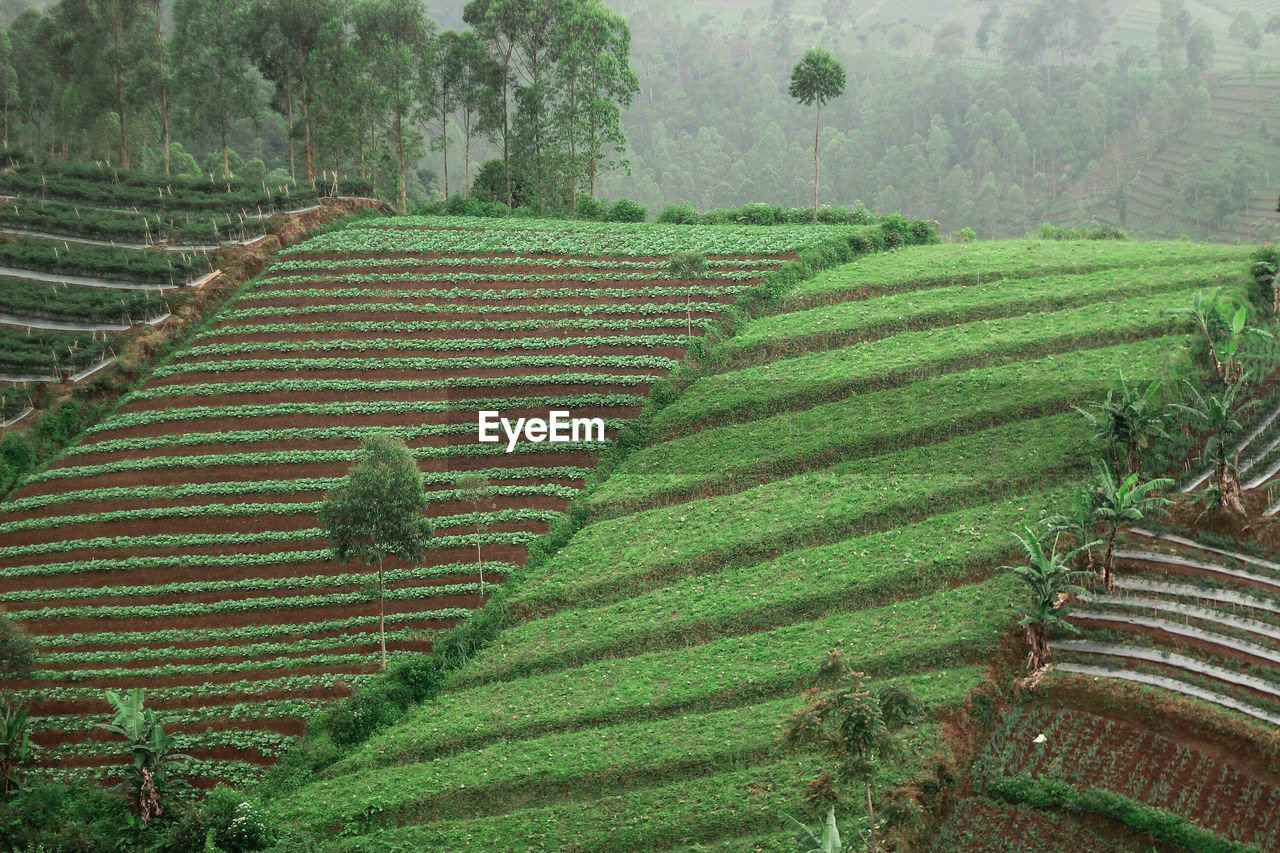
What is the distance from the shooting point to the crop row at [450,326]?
4534 centimetres

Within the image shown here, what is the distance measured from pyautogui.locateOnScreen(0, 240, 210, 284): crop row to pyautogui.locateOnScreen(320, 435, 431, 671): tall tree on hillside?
2212 cm

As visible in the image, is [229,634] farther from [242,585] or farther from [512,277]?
[512,277]

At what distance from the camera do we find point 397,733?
3027 cm

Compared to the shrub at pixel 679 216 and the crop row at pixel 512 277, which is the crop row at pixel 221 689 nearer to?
the crop row at pixel 512 277

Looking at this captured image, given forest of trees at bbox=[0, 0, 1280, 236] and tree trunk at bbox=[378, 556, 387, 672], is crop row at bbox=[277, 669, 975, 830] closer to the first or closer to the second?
tree trunk at bbox=[378, 556, 387, 672]

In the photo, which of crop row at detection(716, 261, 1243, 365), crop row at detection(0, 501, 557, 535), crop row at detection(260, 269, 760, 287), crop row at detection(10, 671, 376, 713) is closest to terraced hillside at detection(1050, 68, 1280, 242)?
crop row at detection(716, 261, 1243, 365)

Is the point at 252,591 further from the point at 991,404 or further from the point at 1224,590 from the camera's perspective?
the point at 1224,590

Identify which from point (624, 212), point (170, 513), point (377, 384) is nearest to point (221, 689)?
point (170, 513)

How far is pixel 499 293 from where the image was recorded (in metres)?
48.3

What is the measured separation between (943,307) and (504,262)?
17.4 metres

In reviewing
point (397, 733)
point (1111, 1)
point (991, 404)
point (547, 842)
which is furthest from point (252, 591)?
point (1111, 1)

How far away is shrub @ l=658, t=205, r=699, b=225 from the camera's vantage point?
189ft

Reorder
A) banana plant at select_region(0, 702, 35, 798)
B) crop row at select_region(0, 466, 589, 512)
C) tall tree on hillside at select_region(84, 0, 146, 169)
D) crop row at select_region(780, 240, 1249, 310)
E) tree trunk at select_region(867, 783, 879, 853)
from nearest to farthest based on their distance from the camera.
→ tree trunk at select_region(867, 783, 879, 853)
banana plant at select_region(0, 702, 35, 798)
crop row at select_region(0, 466, 589, 512)
crop row at select_region(780, 240, 1249, 310)
tall tree on hillside at select_region(84, 0, 146, 169)

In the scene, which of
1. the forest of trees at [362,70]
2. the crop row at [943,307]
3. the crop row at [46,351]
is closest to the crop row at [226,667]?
the crop row at [46,351]
